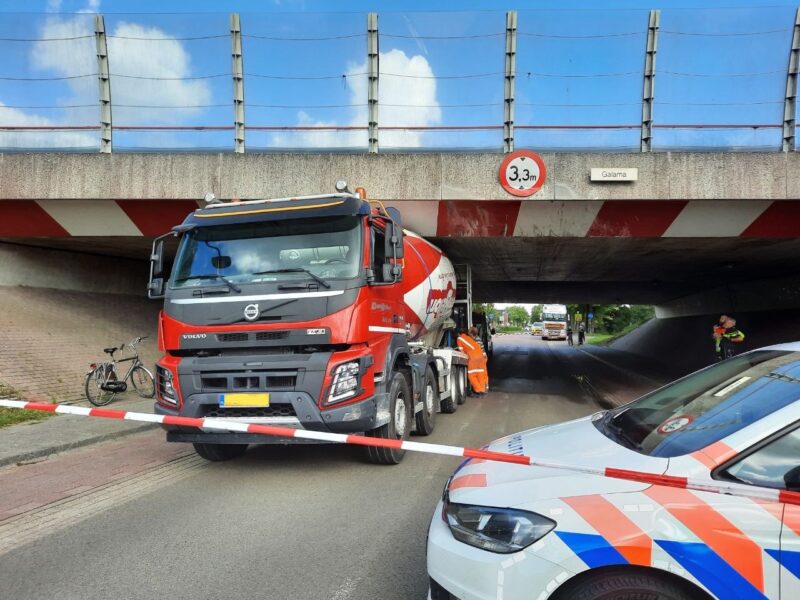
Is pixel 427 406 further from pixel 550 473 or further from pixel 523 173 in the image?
pixel 550 473

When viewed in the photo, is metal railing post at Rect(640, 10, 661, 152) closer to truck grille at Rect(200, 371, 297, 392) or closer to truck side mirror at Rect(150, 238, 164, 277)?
truck grille at Rect(200, 371, 297, 392)

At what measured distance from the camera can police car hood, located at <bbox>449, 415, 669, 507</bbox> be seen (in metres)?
2.28

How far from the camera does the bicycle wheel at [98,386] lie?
9508 mm


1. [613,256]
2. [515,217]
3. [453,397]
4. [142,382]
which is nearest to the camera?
[515,217]

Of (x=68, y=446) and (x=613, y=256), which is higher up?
(x=613, y=256)

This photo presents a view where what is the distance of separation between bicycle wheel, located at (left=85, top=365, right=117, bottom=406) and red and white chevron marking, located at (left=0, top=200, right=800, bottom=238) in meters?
2.74

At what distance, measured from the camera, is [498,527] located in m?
2.27

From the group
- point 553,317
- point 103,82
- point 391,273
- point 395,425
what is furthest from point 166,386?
point 553,317

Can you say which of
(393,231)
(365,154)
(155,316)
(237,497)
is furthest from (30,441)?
(155,316)

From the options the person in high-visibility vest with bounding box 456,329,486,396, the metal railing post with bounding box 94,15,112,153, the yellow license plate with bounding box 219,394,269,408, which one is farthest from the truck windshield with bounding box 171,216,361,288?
the person in high-visibility vest with bounding box 456,329,486,396

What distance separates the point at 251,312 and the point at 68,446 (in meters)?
3.36

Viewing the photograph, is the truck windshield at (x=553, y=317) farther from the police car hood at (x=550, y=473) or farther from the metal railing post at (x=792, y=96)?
the police car hood at (x=550, y=473)

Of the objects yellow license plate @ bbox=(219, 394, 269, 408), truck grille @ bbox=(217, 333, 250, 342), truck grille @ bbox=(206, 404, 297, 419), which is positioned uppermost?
truck grille @ bbox=(217, 333, 250, 342)

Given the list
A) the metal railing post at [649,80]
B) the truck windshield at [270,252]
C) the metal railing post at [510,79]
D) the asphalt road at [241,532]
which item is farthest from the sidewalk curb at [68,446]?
the metal railing post at [649,80]
